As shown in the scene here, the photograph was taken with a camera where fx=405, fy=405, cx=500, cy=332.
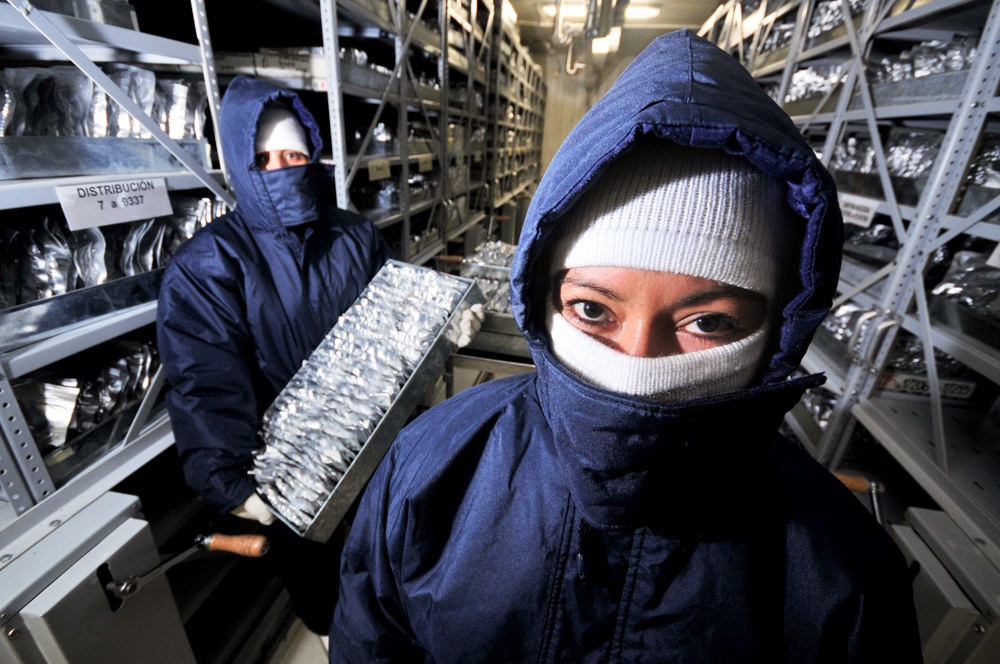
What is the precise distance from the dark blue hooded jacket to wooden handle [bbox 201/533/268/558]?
238mm

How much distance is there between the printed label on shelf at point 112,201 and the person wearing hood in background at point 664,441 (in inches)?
54.1

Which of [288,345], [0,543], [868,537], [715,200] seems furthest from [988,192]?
[0,543]

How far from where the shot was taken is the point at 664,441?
0.56 metres

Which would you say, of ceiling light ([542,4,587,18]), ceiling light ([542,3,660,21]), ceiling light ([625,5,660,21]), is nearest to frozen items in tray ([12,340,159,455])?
ceiling light ([542,3,660,21])

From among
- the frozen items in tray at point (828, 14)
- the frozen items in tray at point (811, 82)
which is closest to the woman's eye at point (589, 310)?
the frozen items in tray at point (828, 14)

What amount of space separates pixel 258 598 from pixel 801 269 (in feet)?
7.85

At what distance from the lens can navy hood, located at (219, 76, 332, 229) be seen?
154 cm

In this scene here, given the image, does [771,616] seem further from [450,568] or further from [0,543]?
[0,543]

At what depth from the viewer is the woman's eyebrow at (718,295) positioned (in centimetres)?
63

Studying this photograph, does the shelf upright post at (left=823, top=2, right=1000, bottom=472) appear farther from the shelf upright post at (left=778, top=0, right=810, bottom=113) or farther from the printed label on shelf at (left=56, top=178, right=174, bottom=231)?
the printed label on shelf at (left=56, top=178, right=174, bottom=231)

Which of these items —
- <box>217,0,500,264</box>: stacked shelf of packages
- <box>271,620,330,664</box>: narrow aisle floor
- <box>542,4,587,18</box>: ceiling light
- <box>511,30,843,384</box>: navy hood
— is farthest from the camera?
<box>542,4,587,18</box>: ceiling light

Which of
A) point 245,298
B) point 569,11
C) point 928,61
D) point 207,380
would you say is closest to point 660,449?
point 207,380

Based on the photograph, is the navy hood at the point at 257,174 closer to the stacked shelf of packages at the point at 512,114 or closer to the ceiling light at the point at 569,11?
the stacked shelf of packages at the point at 512,114

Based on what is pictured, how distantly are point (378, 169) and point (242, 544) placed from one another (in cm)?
241
